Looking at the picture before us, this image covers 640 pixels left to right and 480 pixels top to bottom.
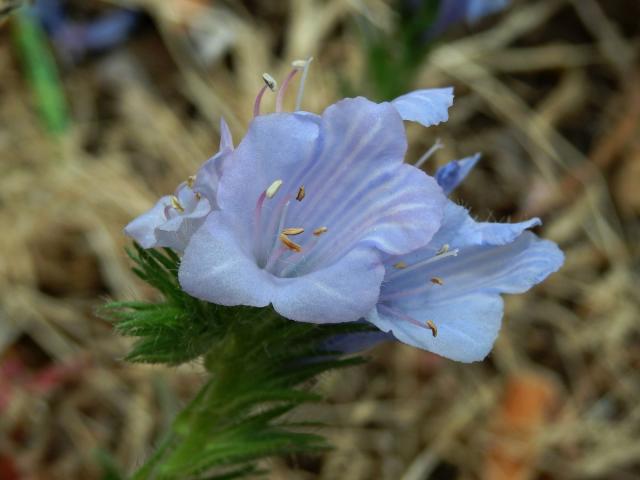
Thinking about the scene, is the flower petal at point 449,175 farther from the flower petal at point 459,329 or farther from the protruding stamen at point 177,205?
the protruding stamen at point 177,205

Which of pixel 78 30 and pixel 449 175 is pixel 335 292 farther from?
pixel 78 30

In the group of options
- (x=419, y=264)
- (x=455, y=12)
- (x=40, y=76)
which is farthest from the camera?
(x=40, y=76)

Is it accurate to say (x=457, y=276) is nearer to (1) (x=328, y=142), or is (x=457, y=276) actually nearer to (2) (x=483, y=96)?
(1) (x=328, y=142)

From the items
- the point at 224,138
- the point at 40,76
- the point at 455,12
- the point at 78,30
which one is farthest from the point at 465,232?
the point at 78,30

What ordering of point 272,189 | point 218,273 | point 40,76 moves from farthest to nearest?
point 40,76 → point 272,189 → point 218,273

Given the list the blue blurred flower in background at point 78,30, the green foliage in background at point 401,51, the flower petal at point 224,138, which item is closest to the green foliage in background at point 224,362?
the flower petal at point 224,138

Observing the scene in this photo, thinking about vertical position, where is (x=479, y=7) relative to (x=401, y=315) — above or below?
below
